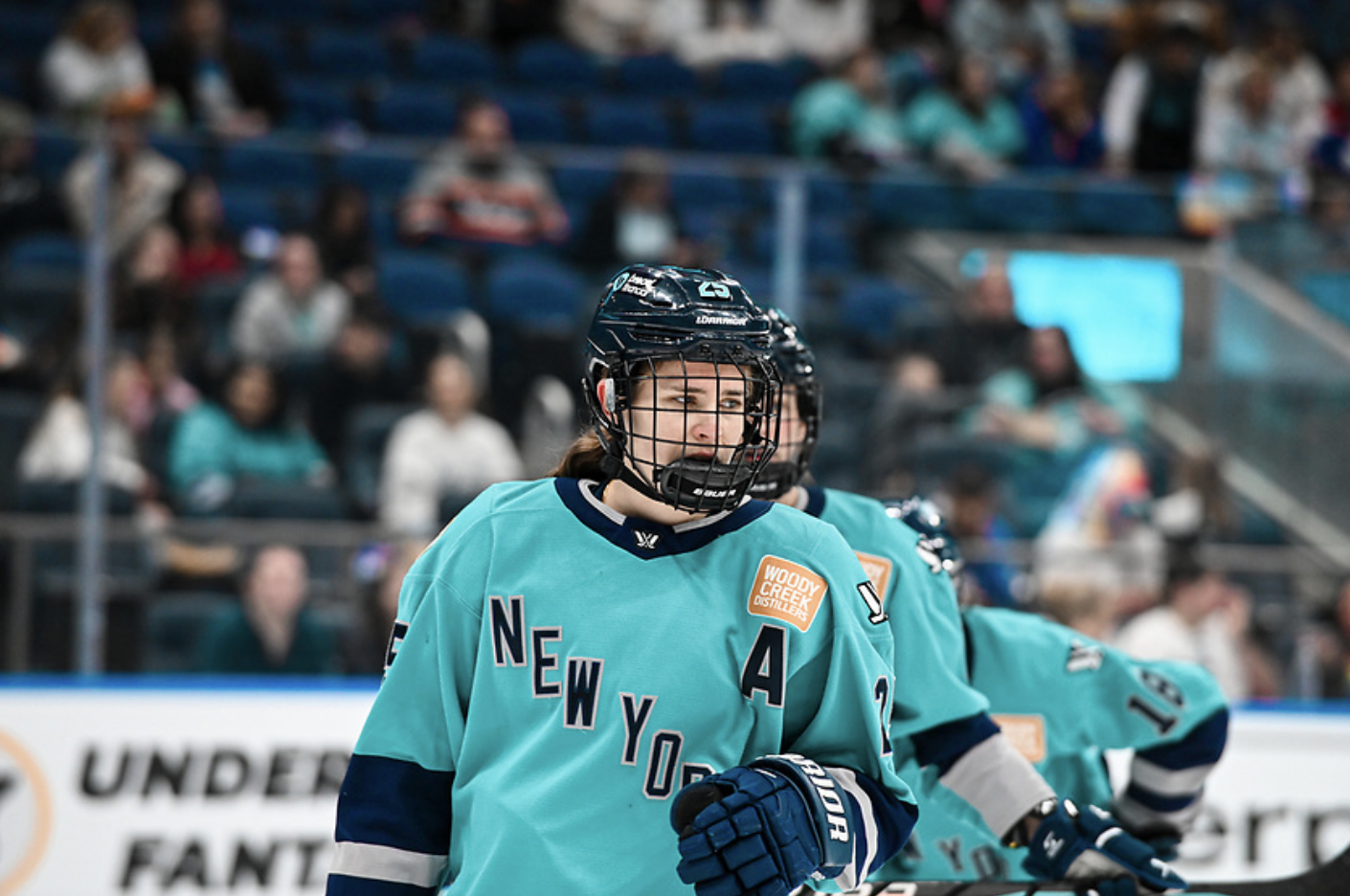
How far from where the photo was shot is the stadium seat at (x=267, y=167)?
225 inches

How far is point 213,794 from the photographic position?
4.70 m

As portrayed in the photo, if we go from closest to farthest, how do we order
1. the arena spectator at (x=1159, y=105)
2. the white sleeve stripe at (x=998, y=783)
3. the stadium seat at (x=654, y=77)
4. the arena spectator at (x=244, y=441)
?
the white sleeve stripe at (x=998, y=783)
the arena spectator at (x=244, y=441)
the arena spectator at (x=1159, y=105)
the stadium seat at (x=654, y=77)

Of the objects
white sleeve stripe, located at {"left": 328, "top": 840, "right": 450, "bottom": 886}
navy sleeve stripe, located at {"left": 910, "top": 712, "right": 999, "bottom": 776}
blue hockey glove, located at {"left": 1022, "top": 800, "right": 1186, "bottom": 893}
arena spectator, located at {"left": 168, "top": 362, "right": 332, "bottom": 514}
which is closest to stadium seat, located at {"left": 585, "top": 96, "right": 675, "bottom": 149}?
arena spectator, located at {"left": 168, "top": 362, "right": 332, "bottom": 514}

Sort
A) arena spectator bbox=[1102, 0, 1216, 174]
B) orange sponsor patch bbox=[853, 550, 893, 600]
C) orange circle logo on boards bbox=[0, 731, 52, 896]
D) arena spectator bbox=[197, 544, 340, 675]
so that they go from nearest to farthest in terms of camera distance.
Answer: orange sponsor patch bbox=[853, 550, 893, 600] → orange circle logo on boards bbox=[0, 731, 52, 896] → arena spectator bbox=[197, 544, 340, 675] → arena spectator bbox=[1102, 0, 1216, 174]

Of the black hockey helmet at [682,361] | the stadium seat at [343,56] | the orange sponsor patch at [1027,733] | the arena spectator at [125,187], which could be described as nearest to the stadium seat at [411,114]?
the stadium seat at [343,56]

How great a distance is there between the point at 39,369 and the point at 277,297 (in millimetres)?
835

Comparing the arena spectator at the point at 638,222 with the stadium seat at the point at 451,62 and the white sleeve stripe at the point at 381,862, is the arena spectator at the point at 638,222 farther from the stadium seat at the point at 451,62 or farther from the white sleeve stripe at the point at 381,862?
the white sleeve stripe at the point at 381,862

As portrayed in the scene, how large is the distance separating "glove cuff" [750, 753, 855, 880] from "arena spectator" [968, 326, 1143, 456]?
4.42 metres

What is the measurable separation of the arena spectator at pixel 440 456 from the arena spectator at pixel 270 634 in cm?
54

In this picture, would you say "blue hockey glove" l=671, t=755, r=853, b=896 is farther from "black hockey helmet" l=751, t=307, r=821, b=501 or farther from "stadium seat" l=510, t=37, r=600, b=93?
"stadium seat" l=510, t=37, r=600, b=93

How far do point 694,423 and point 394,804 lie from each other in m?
0.56

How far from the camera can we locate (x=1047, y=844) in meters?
2.59

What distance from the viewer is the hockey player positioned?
10.4ft

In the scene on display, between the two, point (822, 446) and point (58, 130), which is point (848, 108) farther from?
point (58, 130)
